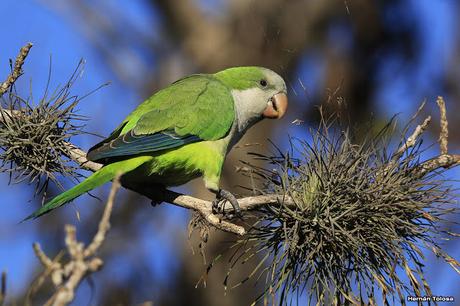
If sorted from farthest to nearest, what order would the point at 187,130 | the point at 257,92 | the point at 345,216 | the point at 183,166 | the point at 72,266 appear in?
the point at 257,92 → the point at 187,130 → the point at 183,166 → the point at 345,216 → the point at 72,266

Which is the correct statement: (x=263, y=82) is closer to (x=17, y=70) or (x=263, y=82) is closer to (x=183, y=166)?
(x=183, y=166)

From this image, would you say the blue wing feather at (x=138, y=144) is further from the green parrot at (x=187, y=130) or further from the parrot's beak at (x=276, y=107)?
the parrot's beak at (x=276, y=107)

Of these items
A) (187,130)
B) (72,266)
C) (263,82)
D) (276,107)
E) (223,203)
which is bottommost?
(72,266)

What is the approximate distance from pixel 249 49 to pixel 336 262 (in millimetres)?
8257

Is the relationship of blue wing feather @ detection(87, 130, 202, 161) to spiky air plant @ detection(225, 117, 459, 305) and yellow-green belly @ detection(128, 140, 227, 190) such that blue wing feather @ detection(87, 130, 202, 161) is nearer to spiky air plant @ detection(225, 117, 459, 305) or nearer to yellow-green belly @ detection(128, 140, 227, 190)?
yellow-green belly @ detection(128, 140, 227, 190)

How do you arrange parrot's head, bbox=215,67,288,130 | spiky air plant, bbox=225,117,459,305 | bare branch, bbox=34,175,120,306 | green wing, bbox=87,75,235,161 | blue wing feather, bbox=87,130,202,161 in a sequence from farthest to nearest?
parrot's head, bbox=215,67,288,130 < green wing, bbox=87,75,235,161 < blue wing feather, bbox=87,130,202,161 < spiky air plant, bbox=225,117,459,305 < bare branch, bbox=34,175,120,306

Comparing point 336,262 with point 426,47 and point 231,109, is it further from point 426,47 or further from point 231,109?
point 426,47

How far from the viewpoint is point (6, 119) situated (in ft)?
11.7

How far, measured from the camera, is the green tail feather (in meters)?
3.37

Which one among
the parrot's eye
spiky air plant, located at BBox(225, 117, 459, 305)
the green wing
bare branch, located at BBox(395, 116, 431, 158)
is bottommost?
spiky air plant, located at BBox(225, 117, 459, 305)

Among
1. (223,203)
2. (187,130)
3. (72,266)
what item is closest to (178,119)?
(187,130)

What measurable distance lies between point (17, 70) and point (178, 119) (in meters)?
1.35

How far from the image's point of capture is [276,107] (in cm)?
516

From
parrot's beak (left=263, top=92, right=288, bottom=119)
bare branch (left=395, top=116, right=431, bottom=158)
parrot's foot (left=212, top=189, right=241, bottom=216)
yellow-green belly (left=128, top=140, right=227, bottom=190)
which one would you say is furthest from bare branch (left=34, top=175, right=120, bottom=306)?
parrot's beak (left=263, top=92, right=288, bottom=119)
